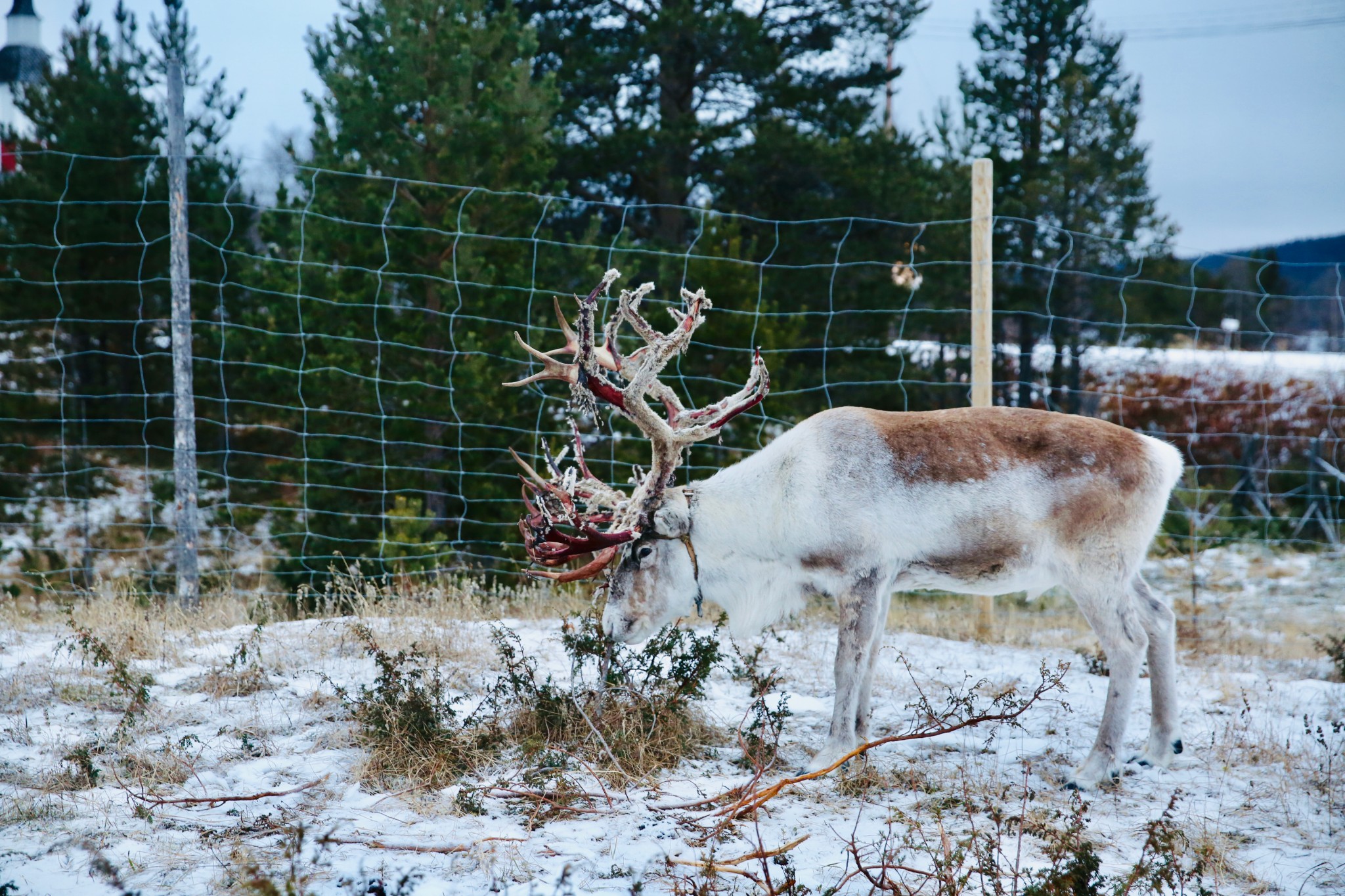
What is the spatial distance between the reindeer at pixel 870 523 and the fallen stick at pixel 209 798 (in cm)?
127

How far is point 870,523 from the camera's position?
13.4ft

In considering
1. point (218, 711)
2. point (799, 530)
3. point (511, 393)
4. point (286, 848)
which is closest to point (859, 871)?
point (799, 530)

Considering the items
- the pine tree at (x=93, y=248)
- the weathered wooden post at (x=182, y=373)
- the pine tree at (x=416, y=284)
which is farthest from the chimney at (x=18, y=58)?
the weathered wooden post at (x=182, y=373)

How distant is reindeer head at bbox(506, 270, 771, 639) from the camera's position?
407 cm

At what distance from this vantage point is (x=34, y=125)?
465 inches

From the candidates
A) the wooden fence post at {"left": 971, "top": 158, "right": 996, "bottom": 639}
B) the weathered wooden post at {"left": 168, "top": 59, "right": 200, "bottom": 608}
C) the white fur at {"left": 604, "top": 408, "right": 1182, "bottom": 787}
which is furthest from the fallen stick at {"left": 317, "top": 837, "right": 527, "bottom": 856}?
the wooden fence post at {"left": 971, "top": 158, "right": 996, "bottom": 639}

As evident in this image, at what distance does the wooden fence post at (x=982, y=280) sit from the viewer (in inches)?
243

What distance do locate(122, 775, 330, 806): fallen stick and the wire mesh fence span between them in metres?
3.11

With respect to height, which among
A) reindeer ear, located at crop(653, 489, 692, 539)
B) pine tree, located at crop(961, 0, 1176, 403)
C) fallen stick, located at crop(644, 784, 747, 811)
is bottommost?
fallen stick, located at crop(644, 784, 747, 811)

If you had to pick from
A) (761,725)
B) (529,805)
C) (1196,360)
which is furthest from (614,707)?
(1196,360)

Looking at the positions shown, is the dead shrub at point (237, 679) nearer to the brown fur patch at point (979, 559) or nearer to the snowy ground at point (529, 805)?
the snowy ground at point (529, 805)

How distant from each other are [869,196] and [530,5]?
5.29 m

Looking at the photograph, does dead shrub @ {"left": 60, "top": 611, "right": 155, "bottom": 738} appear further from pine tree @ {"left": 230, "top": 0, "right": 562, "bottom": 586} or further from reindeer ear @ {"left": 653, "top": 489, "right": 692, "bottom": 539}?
pine tree @ {"left": 230, "top": 0, "right": 562, "bottom": 586}

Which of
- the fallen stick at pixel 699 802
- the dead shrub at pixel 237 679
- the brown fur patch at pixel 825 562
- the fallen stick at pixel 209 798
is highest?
the brown fur patch at pixel 825 562
